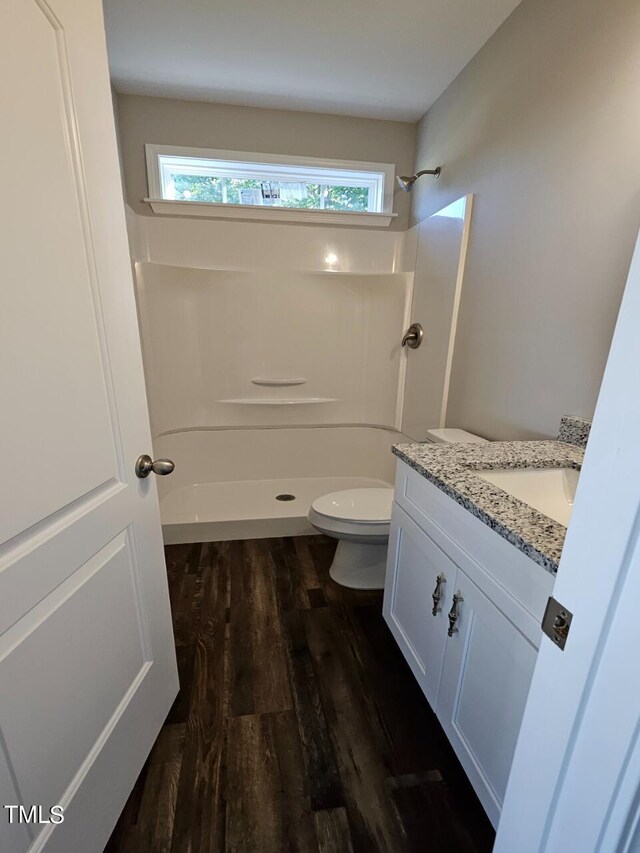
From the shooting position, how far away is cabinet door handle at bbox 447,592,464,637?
40.7 inches

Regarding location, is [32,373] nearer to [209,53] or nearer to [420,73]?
[209,53]

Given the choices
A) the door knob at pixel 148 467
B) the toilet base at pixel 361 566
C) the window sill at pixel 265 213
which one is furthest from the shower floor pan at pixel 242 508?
the window sill at pixel 265 213

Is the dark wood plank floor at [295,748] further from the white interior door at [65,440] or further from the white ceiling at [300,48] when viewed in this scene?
the white ceiling at [300,48]

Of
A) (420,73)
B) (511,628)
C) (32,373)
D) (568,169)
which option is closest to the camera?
(32,373)

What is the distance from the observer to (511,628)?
0.84 meters

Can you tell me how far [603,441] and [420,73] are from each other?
2.40 metres

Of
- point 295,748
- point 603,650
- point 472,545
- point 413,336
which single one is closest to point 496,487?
point 472,545

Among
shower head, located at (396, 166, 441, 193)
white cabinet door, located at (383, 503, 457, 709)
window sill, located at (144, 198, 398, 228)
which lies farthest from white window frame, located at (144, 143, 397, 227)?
white cabinet door, located at (383, 503, 457, 709)

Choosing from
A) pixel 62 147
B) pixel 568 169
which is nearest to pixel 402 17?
pixel 568 169

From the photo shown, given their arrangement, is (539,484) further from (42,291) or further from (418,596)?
(42,291)

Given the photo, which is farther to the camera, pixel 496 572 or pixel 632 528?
pixel 496 572

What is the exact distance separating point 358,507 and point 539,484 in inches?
33.1

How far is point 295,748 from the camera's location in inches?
45.6

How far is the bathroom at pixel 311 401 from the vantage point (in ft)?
2.07
